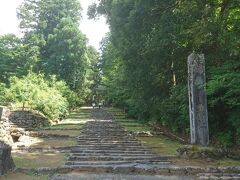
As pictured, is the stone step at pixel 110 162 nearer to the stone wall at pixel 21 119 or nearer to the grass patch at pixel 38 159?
the grass patch at pixel 38 159

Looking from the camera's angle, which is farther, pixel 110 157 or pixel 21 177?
pixel 110 157

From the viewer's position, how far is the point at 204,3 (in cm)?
1488

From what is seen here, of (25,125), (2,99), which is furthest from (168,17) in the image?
(2,99)

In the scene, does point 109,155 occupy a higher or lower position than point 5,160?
lower

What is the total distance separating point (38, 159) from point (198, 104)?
19.4ft

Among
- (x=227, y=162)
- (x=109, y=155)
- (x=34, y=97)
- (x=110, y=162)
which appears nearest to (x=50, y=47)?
(x=34, y=97)

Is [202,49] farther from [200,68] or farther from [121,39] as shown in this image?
[121,39]

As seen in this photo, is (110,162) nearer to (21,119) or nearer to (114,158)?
(114,158)

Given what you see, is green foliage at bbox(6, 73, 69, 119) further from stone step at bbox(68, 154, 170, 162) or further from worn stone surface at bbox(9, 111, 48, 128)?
stone step at bbox(68, 154, 170, 162)

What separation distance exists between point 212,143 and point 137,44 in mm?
5913

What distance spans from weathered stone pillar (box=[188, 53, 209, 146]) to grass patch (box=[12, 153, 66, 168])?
4770 mm

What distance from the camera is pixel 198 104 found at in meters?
13.4

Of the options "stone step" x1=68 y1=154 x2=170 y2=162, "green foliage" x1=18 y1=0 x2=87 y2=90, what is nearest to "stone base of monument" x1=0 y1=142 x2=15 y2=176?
"stone step" x1=68 y1=154 x2=170 y2=162

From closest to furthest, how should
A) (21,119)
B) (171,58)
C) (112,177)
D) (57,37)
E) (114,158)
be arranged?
1. (112,177)
2. (114,158)
3. (171,58)
4. (21,119)
5. (57,37)
